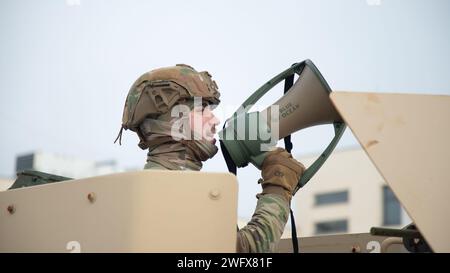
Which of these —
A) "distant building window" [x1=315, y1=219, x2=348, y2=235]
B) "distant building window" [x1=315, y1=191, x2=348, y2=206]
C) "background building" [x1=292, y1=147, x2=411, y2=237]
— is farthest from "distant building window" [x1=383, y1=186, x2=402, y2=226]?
"distant building window" [x1=315, y1=191, x2=348, y2=206]

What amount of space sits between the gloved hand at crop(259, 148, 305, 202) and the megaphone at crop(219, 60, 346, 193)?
1.8 inches

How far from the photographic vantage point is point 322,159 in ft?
11.8

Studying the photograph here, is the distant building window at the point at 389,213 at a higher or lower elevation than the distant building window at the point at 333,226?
lower

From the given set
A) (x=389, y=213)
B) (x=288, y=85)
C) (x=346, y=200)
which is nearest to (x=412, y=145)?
(x=288, y=85)

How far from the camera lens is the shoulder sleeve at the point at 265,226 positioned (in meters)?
3.23

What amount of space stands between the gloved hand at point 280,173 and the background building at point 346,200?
3877cm

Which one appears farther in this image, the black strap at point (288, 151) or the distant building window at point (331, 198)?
the distant building window at point (331, 198)

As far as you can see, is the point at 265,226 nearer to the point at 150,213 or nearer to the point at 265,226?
the point at 265,226

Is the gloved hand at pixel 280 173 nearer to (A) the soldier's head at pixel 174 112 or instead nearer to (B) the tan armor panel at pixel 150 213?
(A) the soldier's head at pixel 174 112

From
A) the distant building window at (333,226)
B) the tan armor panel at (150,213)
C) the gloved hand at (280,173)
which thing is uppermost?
the distant building window at (333,226)

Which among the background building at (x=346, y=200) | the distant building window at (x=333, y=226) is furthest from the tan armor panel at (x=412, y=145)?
the distant building window at (x=333, y=226)

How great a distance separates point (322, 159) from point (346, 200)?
1729 inches

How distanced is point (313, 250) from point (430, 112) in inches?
68.6

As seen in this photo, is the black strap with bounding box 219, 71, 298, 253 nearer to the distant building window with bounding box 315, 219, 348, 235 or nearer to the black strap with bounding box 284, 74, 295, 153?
the black strap with bounding box 284, 74, 295, 153
